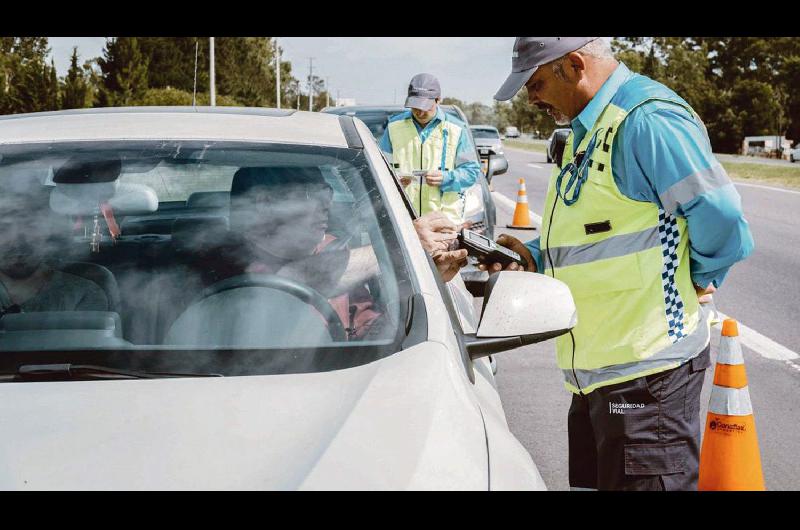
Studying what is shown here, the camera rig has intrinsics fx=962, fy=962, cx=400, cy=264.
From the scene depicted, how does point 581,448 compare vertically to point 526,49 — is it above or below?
below

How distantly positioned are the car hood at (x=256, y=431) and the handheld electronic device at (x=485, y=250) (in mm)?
925

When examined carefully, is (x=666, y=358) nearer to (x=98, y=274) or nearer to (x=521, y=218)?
(x=98, y=274)

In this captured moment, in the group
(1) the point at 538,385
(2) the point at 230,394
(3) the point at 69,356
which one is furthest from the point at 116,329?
(1) the point at 538,385

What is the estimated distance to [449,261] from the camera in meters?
2.96

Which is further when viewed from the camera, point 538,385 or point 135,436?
point 538,385

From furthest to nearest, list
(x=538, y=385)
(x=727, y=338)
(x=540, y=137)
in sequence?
1. (x=540, y=137)
2. (x=538, y=385)
3. (x=727, y=338)

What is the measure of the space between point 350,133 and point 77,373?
3.96 ft

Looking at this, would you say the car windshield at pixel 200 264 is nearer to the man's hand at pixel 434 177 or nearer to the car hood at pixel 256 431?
the car hood at pixel 256 431

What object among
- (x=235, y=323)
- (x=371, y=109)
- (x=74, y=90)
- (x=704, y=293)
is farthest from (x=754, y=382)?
(x=74, y=90)

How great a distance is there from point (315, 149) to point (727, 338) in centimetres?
178

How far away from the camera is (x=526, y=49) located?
2.77m

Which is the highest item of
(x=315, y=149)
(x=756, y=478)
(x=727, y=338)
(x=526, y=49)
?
(x=526, y=49)

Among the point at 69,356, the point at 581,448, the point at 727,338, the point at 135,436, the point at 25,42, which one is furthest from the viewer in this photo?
the point at 25,42
